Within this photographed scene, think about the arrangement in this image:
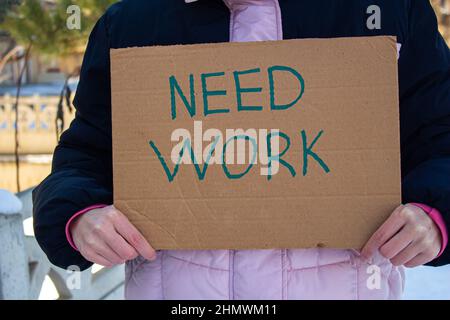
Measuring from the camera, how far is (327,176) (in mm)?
749

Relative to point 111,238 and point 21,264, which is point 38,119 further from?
point 111,238

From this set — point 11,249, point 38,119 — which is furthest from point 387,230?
point 38,119

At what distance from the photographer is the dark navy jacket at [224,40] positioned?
775 mm

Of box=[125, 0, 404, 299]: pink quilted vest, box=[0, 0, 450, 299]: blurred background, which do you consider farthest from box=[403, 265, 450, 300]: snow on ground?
box=[125, 0, 404, 299]: pink quilted vest

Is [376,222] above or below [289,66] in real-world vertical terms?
below

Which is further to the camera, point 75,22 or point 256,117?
point 75,22

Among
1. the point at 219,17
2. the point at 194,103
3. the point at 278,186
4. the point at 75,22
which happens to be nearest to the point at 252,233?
the point at 278,186

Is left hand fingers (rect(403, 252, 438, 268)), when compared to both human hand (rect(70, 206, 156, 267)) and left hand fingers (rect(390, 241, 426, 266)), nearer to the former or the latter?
left hand fingers (rect(390, 241, 426, 266))

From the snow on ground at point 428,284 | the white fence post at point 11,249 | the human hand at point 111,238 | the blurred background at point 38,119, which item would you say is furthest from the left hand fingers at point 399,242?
the white fence post at point 11,249

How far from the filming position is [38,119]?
10.8 feet

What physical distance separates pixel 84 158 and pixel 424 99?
1.78ft
